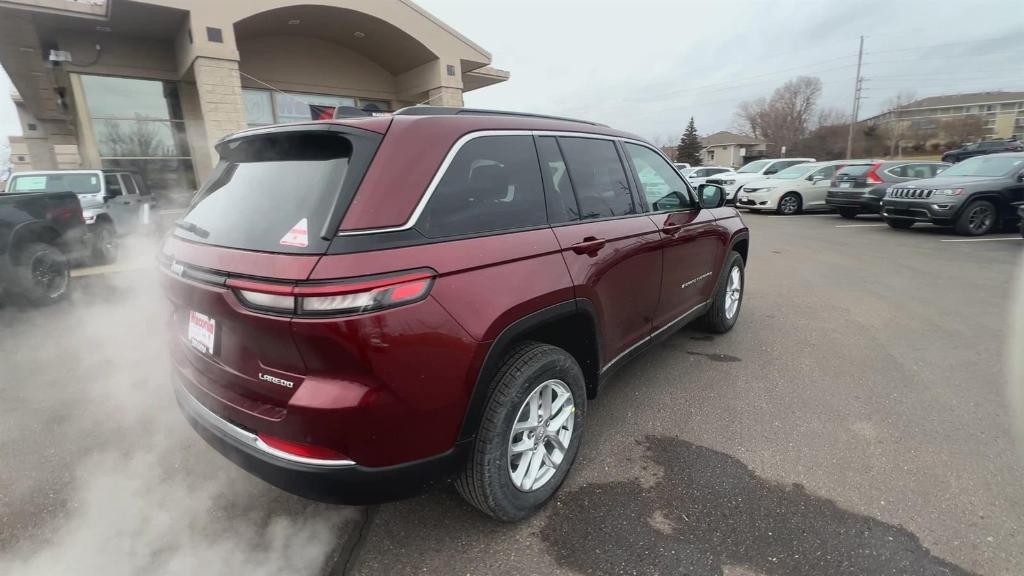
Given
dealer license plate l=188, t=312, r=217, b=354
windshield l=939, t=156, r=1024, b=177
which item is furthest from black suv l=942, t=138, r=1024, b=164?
dealer license plate l=188, t=312, r=217, b=354

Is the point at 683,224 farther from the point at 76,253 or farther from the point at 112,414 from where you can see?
the point at 76,253

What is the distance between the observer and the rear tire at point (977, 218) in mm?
9617

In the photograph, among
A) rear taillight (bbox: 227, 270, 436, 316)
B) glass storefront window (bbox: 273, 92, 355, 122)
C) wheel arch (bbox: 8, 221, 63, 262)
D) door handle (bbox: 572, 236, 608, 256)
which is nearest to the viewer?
rear taillight (bbox: 227, 270, 436, 316)

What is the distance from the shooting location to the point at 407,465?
181cm

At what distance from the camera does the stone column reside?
10188 mm

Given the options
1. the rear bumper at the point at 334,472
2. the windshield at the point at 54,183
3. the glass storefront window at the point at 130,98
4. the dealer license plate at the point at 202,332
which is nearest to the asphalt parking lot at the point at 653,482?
the rear bumper at the point at 334,472

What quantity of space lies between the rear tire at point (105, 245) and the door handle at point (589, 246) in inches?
350

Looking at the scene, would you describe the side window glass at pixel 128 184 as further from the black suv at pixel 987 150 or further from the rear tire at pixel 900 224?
the black suv at pixel 987 150

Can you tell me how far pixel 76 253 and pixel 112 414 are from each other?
4565 mm

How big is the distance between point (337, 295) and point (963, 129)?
2689 inches

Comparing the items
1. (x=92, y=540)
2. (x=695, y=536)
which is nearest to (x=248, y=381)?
(x=92, y=540)

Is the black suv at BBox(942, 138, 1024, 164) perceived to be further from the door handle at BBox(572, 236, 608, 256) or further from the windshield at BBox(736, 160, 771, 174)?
the door handle at BBox(572, 236, 608, 256)

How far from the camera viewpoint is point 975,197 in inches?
377

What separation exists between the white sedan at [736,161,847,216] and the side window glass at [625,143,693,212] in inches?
498
